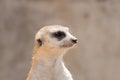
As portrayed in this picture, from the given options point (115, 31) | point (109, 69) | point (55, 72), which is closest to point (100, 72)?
point (109, 69)

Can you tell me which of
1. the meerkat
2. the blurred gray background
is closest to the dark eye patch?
the meerkat

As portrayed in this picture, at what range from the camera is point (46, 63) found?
0.88 m

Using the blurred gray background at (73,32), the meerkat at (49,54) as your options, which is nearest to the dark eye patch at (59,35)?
the meerkat at (49,54)

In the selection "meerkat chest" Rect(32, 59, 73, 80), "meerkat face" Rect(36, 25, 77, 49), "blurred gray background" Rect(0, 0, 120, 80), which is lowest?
"blurred gray background" Rect(0, 0, 120, 80)

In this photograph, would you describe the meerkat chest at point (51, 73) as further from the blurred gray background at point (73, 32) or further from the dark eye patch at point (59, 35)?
the blurred gray background at point (73, 32)

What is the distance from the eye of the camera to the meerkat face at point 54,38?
86 centimetres

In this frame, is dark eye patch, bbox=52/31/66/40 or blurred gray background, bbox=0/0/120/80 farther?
blurred gray background, bbox=0/0/120/80

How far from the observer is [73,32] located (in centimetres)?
379

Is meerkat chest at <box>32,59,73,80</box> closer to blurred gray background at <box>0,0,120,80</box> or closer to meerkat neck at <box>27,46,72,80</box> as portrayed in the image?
meerkat neck at <box>27,46,72,80</box>

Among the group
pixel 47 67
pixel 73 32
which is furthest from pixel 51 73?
pixel 73 32

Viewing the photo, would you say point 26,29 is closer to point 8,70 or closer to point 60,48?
point 8,70

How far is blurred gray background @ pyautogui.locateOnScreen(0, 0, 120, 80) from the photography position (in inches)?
147

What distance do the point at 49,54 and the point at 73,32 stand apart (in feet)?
9.59

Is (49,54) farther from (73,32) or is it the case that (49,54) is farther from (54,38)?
(73,32)
